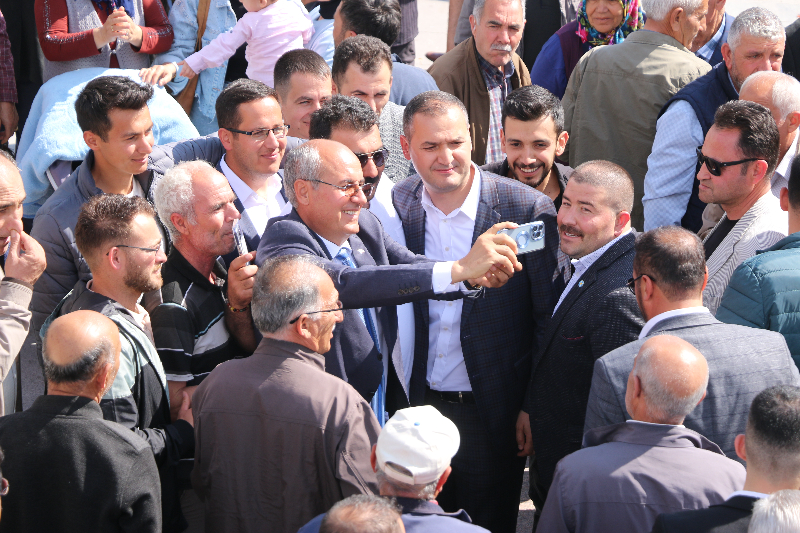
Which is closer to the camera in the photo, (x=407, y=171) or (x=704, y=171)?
(x=704, y=171)

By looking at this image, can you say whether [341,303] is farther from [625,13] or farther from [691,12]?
[625,13]

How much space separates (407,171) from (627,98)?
148 cm

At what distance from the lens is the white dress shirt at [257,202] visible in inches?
150

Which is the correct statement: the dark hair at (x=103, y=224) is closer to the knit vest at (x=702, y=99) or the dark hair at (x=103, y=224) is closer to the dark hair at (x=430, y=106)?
the dark hair at (x=430, y=106)

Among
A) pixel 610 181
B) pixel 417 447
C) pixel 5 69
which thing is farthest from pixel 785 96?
pixel 5 69

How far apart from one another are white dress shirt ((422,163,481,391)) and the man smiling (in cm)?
50

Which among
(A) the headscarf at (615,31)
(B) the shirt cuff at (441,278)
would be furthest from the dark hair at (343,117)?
(A) the headscarf at (615,31)

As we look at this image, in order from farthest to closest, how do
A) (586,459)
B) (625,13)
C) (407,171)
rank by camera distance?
1. (625,13)
2. (407,171)
3. (586,459)

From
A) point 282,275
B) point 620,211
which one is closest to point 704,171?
point 620,211

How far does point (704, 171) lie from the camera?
371 cm

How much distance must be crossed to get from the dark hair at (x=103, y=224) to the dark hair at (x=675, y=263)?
201cm

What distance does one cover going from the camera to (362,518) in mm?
1926

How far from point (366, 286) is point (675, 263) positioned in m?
1.17

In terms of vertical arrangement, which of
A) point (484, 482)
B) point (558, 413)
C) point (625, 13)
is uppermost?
point (625, 13)
